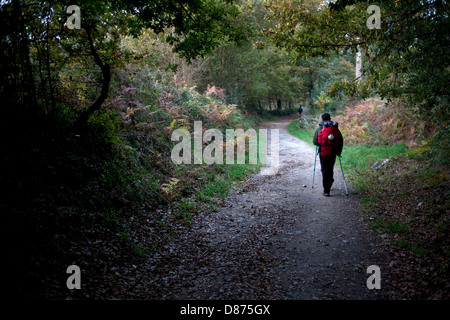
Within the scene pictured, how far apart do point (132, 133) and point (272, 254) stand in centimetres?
612

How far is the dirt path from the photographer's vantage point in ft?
13.9

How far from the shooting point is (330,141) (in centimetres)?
836

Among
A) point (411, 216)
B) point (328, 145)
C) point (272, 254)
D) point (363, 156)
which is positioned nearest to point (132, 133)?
point (272, 254)

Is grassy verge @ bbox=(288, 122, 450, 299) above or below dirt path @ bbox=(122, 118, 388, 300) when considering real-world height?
above

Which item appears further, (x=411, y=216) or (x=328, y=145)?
(x=328, y=145)

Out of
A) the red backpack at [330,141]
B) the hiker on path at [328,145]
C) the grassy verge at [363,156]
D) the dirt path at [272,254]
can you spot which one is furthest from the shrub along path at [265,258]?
the grassy verge at [363,156]

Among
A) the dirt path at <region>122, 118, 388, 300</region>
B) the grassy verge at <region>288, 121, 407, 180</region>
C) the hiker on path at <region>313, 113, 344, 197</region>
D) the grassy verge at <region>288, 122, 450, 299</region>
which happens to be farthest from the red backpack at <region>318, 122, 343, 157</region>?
the grassy verge at <region>288, 121, 407, 180</region>

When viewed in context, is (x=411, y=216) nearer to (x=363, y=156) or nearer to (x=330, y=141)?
(x=330, y=141)

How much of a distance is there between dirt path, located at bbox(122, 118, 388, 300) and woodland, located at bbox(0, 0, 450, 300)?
546 millimetres

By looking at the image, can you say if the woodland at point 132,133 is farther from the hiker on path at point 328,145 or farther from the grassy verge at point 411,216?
the hiker on path at point 328,145

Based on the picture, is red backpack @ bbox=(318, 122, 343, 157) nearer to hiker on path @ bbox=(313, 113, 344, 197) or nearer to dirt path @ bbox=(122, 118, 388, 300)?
hiker on path @ bbox=(313, 113, 344, 197)

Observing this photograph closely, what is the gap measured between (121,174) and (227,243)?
3297mm

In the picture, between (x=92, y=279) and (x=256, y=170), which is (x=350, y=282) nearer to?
(x=92, y=279)
